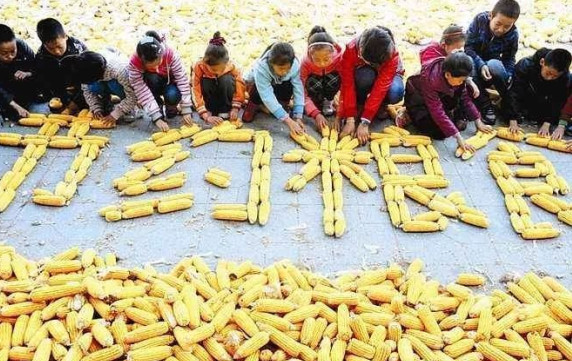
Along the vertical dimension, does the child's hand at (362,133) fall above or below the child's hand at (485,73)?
below

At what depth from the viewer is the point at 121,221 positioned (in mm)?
4270

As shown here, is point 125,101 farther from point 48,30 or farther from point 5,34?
point 5,34

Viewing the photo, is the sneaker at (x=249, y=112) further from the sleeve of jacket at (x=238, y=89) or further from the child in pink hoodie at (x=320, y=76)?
the child in pink hoodie at (x=320, y=76)

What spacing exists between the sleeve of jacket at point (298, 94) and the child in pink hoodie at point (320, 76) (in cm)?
9

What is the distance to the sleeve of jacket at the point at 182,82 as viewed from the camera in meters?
5.33

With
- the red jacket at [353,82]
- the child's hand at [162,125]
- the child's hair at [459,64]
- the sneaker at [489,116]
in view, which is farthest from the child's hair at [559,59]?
the child's hand at [162,125]

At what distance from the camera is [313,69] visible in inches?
211

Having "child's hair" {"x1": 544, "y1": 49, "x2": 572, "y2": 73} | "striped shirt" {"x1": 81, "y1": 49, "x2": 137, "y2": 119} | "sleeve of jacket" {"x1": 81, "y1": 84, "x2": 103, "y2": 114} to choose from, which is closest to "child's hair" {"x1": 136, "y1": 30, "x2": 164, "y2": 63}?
"striped shirt" {"x1": 81, "y1": 49, "x2": 137, "y2": 119}

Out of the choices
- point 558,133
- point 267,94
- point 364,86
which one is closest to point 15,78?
point 267,94

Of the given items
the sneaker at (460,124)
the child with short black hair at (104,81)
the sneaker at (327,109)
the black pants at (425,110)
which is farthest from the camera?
the sneaker at (327,109)

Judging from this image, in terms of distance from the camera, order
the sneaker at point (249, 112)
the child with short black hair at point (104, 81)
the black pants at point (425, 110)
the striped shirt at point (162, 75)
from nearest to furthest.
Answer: the child with short black hair at point (104, 81) → the striped shirt at point (162, 75) → the black pants at point (425, 110) → the sneaker at point (249, 112)

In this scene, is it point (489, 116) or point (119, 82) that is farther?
point (489, 116)

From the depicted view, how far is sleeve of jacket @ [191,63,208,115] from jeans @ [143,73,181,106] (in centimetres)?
A: 21

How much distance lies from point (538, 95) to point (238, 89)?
3073mm
